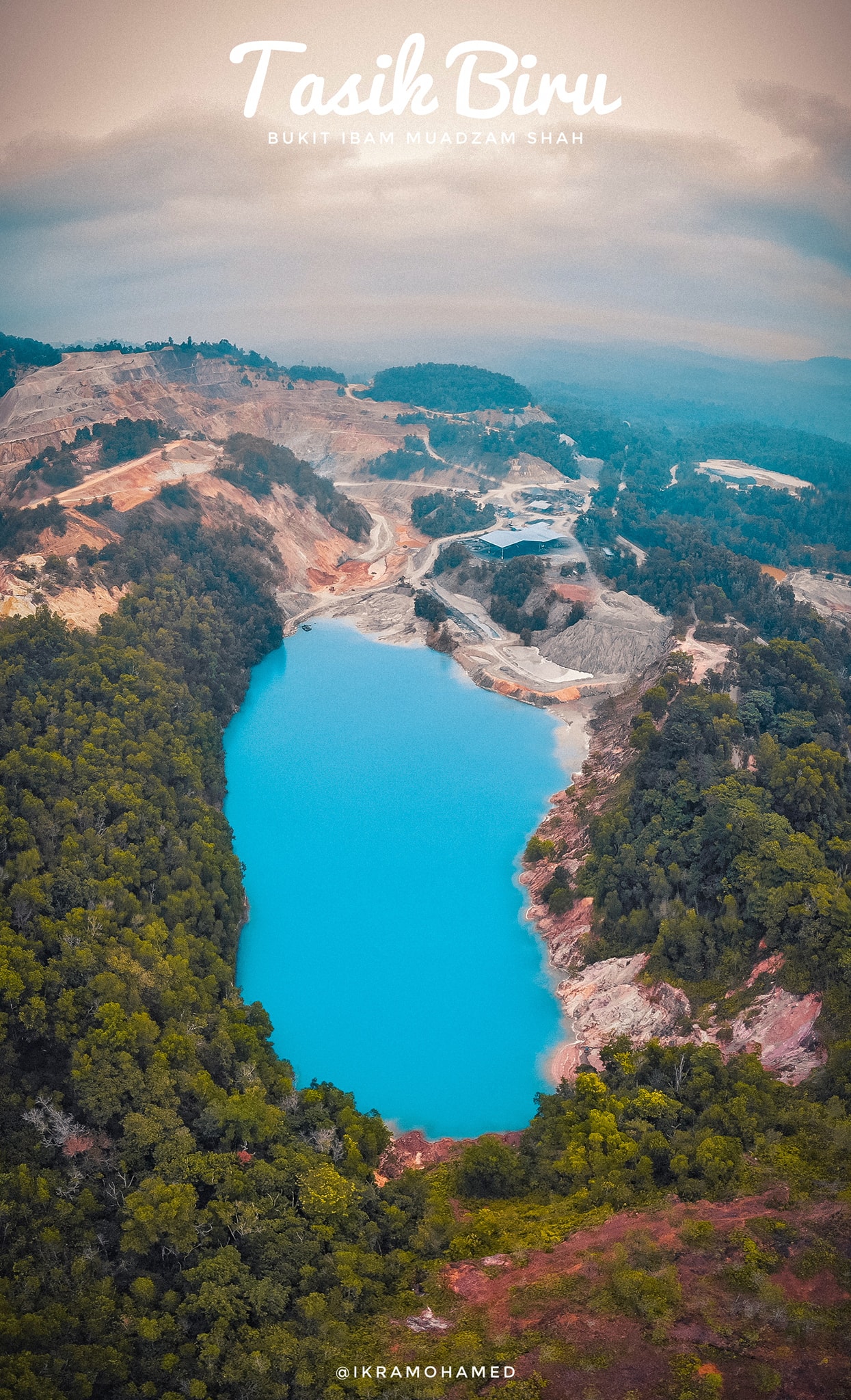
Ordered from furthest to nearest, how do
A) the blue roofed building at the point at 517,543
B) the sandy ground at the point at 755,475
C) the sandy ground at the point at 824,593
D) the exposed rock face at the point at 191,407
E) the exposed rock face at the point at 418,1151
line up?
the sandy ground at the point at 755,475 → the exposed rock face at the point at 191,407 → the blue roofed building at the point at 517,543 → the sandy ground at the point at 824,593 → the exposed rock face at the point at 418,1151

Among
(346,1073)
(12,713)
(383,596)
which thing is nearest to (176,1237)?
(346,1073)

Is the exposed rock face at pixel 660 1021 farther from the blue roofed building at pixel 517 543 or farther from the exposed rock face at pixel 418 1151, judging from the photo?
the blue roofed building at pixel 517 543

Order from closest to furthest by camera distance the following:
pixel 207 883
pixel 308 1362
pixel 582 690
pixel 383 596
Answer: pixel 308 1362 → pixel 207 883 → pixel 582 690 → pixel 383 596

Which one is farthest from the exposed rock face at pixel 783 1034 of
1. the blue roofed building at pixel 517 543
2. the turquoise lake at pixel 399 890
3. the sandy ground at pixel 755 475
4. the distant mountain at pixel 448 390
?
the distant mountain at pixel 448 390

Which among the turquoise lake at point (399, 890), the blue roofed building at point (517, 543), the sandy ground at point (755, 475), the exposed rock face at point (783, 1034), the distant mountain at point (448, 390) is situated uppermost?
the distant mountain at point (448, 390)

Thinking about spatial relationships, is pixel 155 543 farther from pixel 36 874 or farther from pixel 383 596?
pixel 36 874

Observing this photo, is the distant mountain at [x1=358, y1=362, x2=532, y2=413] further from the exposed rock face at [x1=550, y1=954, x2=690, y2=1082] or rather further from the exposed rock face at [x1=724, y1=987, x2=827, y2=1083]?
the exposed rock face at [x1=724, y1=987, x2=827, y2=1083]

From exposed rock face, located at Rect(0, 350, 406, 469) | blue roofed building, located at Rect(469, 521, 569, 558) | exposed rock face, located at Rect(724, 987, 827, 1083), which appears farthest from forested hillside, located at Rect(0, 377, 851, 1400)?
exposed rock face, located at Rect(0, 350, 406, 469)

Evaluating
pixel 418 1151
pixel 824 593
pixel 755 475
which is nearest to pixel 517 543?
pixel 824 593
